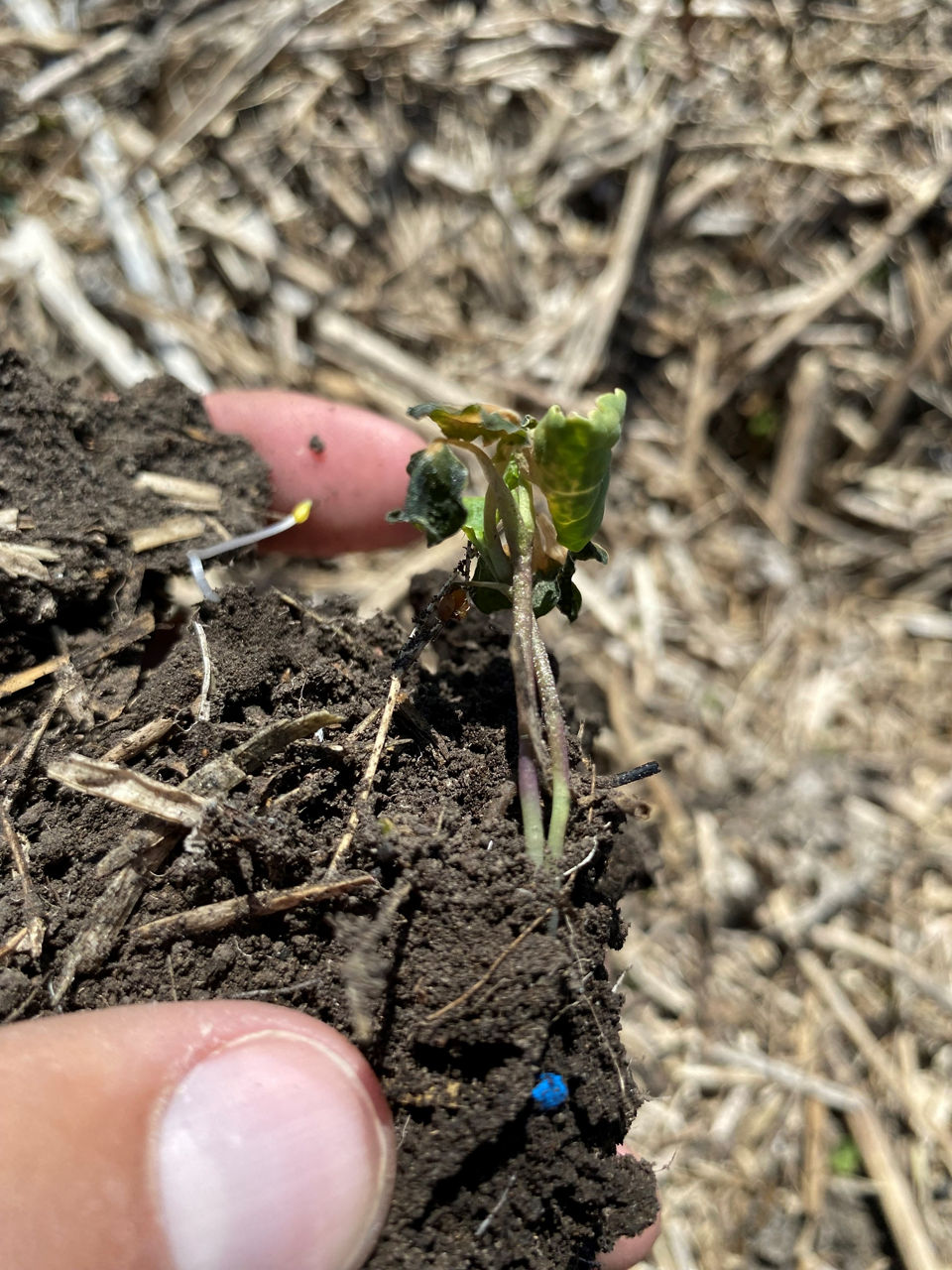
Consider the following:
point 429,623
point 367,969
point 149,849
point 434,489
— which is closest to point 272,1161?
point 367,969

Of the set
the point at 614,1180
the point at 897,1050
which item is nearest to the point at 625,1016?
the point at 897,1050

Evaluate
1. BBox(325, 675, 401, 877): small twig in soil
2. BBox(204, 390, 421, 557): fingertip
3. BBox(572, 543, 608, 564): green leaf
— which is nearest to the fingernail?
BBox(325, 675, 401, 877): small twig in soil

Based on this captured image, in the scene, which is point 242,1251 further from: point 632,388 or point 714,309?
point 714,309

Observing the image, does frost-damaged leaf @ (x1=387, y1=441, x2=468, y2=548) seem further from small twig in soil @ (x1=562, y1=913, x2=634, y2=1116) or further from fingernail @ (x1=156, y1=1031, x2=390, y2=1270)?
fingernail @ (x1=156, y1=1031, x2=390, y2=1270)

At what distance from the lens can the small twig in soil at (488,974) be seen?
118cm

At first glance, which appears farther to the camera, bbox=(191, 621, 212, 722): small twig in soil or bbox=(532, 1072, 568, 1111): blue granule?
bbox=(191, 621, 212, 722): small twig in soil

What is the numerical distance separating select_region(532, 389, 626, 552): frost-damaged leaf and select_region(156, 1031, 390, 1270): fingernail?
0.79 m

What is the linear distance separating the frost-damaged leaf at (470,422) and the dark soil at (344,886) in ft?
1.33

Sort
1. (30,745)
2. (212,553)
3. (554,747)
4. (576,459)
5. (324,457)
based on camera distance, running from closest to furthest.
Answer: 1. (576,459)
2. (554,747)
3. (30,745)
4. (212,553)
5. (324,457)

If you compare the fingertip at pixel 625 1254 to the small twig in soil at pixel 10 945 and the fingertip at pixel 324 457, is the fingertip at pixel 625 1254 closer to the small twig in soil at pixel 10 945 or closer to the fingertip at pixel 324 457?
the small twig in soil at pixel 10 945

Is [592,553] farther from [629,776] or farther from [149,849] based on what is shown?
[149,849]

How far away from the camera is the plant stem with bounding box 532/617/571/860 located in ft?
4.08

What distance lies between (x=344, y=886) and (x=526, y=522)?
0.56 m

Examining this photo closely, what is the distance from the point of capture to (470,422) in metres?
1.24
